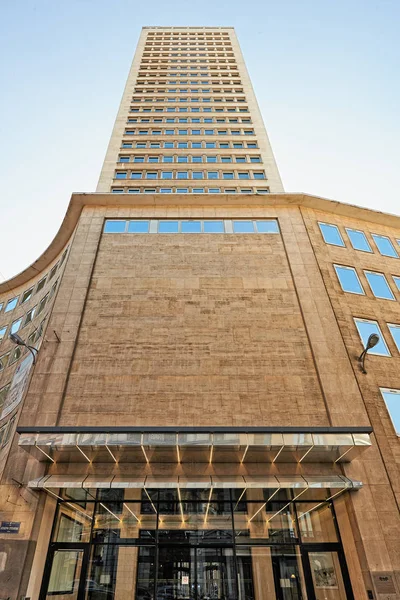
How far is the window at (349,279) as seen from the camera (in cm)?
1914

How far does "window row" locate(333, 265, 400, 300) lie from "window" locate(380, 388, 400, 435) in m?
5.51

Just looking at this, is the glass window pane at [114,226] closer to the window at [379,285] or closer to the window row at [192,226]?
the window row at [192,226]

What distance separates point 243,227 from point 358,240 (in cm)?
699

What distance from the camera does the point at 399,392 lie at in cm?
1559

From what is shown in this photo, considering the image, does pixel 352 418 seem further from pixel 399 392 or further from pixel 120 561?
pixel 120 561

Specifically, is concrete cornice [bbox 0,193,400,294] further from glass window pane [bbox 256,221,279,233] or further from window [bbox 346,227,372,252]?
glass window pane [bbox 256,221,279,233]

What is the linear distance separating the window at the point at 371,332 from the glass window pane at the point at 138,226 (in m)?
12.3

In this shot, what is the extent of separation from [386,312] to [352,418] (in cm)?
700

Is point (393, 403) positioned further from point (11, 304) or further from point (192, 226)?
point (11, 304)

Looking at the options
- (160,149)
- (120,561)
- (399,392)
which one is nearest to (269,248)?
(399,392)

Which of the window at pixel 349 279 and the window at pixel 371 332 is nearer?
the window at pixel 371 332

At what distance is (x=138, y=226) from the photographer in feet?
70.3

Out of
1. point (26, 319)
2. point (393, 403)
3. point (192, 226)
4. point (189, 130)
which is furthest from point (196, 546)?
point (189, 130)

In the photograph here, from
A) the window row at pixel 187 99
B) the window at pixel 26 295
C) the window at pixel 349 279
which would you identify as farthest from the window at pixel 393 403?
the window row at pixel 187 99
